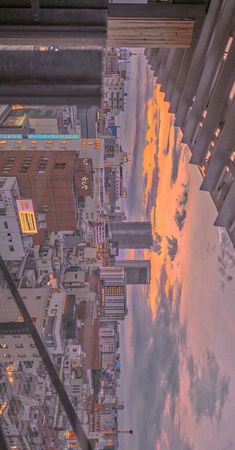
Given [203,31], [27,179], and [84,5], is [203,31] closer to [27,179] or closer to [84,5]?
[84,5]

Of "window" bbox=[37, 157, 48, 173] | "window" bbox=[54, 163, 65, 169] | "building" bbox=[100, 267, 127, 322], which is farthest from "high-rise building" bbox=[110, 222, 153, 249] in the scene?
"window" bbox=[54, 163, 65, 169]

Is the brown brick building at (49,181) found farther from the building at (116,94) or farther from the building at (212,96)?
the building at (116,94)

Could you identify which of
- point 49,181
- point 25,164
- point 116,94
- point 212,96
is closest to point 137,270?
point 116,94

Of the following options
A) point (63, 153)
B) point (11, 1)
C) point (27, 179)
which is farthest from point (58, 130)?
point (11, 1)

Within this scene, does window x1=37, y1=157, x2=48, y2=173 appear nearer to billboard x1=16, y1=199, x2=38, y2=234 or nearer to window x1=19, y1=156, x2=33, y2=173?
window x1=19, y1=156, x2=33, y2=173

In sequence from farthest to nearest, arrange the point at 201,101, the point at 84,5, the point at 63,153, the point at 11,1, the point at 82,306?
→ the point at 82,306, the point at 63,153, the point at 201,101, the point at 11,1, the point at 84,5

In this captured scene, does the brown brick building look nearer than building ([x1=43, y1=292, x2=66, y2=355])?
No

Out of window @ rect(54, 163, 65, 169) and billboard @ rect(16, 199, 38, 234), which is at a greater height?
window @ rect(54, 163, 65, 169)
